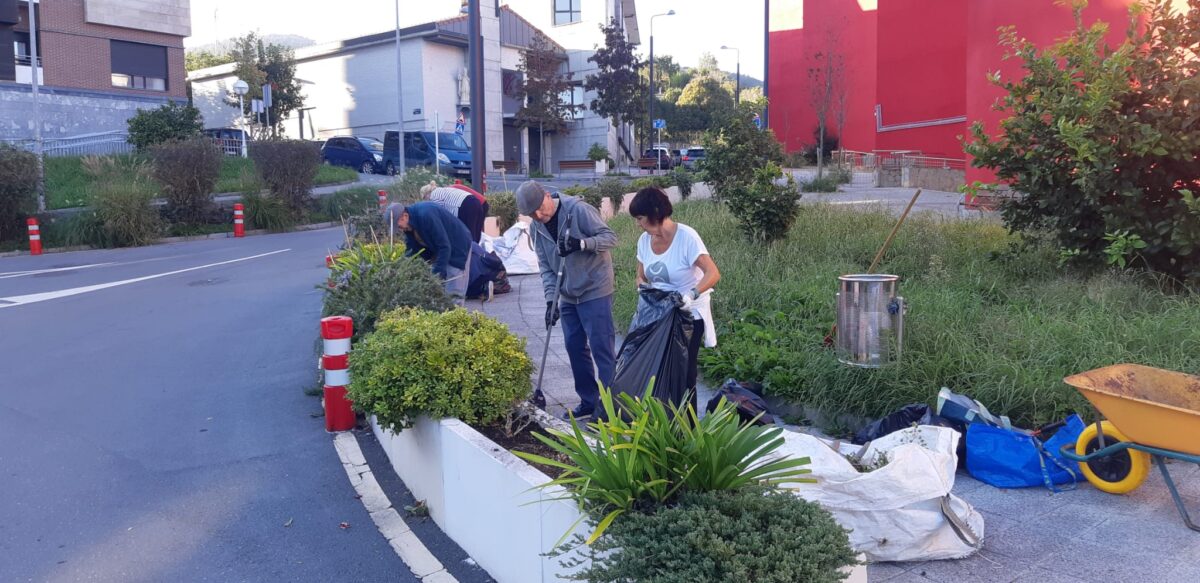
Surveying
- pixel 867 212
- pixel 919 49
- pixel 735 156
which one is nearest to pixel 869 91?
pixel 919 49

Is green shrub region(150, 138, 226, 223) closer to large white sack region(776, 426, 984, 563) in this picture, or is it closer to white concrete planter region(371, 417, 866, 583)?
white concrete planter region(371, 417, 866, 583)

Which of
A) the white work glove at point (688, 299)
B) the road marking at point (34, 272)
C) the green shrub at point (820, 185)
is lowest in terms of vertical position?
the road marking at point (34, 272)

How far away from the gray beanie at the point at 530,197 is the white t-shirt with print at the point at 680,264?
0.88 m

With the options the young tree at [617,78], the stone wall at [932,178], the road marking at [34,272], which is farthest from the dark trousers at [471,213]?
the young tree at [617,78]

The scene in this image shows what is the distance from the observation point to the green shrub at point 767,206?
35.8 feet

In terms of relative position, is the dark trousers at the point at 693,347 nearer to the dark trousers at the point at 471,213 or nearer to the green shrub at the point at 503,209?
the dark trousers at the point at 471,213

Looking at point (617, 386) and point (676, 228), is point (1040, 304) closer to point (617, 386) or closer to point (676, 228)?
point (676, 228)

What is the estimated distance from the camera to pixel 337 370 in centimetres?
652

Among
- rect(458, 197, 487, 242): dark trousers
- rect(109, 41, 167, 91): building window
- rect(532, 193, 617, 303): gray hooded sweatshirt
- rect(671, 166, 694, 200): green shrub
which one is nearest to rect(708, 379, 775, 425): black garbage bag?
rect(532, 193, 617, 303): gray hooded sweatshirt

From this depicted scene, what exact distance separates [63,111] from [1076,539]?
38.3 m

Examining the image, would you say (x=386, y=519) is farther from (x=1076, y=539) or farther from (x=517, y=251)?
(x=517, y=251)

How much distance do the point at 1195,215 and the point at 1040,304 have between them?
1.50 metres

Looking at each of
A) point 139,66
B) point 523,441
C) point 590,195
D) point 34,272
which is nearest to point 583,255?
point 523,441

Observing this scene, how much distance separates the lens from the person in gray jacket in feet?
19.6
